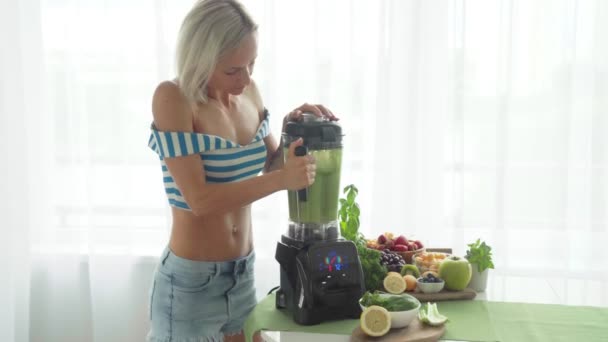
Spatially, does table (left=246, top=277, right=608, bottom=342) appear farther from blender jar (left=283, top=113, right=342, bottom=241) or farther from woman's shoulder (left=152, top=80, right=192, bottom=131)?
woman's shoulder (left=152, top=80, right=192, bottom=131)

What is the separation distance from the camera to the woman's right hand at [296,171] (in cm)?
150

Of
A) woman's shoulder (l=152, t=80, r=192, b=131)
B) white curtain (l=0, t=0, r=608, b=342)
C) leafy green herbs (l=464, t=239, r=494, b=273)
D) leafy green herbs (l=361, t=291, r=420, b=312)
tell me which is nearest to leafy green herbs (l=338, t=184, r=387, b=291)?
leafy green herbs (l=361, t=291, r=420, b=312)

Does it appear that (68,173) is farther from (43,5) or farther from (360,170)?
(360,170)

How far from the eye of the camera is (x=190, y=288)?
1630 millimetres

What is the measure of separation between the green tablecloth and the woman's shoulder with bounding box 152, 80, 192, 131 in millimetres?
469

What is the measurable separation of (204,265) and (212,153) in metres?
0.28

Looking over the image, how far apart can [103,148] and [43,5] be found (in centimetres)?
63

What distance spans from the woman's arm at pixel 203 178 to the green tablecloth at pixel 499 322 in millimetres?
274

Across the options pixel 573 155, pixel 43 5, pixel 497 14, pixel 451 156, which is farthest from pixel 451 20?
pixel 43 5

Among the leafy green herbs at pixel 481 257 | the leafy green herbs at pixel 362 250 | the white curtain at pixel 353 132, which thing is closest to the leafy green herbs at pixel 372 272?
the leafy green herbs at pixel 362 250

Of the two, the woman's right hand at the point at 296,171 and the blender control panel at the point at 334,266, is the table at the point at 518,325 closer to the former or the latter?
the blender control panel at the point at 334,266

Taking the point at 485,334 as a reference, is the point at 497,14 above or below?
above

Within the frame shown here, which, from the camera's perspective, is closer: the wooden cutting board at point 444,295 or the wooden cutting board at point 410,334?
the wooden cutting board at point 410,334

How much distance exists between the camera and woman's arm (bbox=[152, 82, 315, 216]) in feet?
4.93
